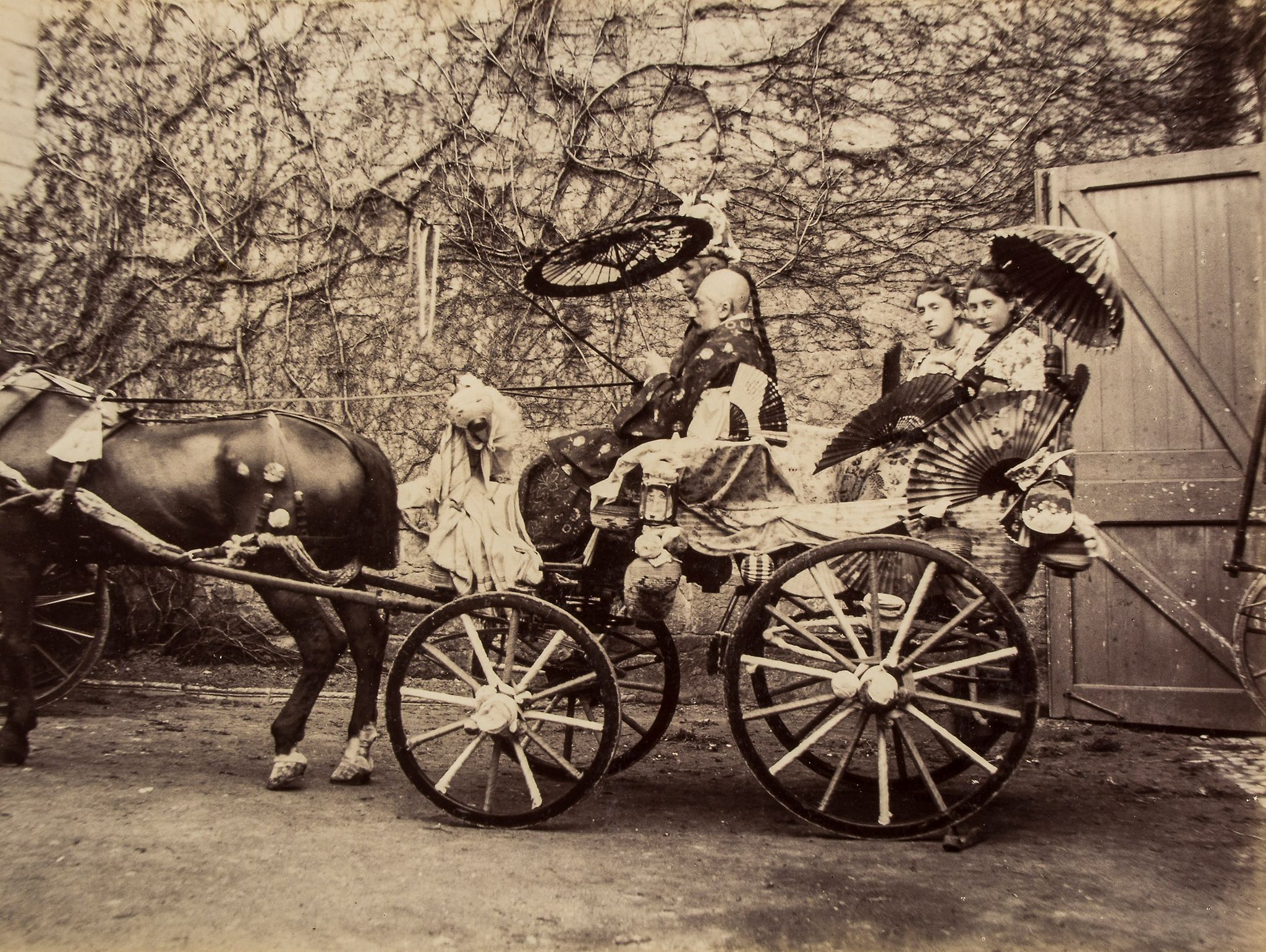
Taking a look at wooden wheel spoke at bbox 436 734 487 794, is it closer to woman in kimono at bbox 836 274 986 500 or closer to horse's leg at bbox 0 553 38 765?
woman in kimono at bbox 836 274 986 500

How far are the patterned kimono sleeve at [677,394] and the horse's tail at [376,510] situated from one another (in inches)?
38.6

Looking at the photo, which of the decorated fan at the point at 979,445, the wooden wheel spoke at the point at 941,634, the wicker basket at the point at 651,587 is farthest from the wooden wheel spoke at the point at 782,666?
the decorated fan at the point at 979,445

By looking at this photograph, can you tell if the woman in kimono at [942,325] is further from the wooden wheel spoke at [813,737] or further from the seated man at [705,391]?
the wooden wheel spoke at [813,737]

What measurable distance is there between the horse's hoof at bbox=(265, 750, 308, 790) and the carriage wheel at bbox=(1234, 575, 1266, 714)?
365 centimetres

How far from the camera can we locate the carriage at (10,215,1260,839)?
2900mm

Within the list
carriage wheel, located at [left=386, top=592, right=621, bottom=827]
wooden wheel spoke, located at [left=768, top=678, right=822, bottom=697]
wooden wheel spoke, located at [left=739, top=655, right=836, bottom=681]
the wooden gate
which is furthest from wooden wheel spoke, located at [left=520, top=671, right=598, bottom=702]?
the wooden gate

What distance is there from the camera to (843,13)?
205 inches

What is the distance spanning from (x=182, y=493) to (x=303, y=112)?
2.93m

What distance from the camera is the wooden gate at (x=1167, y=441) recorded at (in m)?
4.43

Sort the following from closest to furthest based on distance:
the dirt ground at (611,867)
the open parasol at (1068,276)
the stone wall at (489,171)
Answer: the dirt ground at (611,867)
the open parasol at (1068,276)
the stone wall at (489,171)


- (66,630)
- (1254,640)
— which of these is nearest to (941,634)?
(1254,640)

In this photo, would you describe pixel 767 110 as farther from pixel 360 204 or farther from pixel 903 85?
pixel 360 204

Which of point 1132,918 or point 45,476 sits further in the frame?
point 45,476

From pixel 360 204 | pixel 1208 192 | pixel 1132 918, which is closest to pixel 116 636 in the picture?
pixel 360 204
